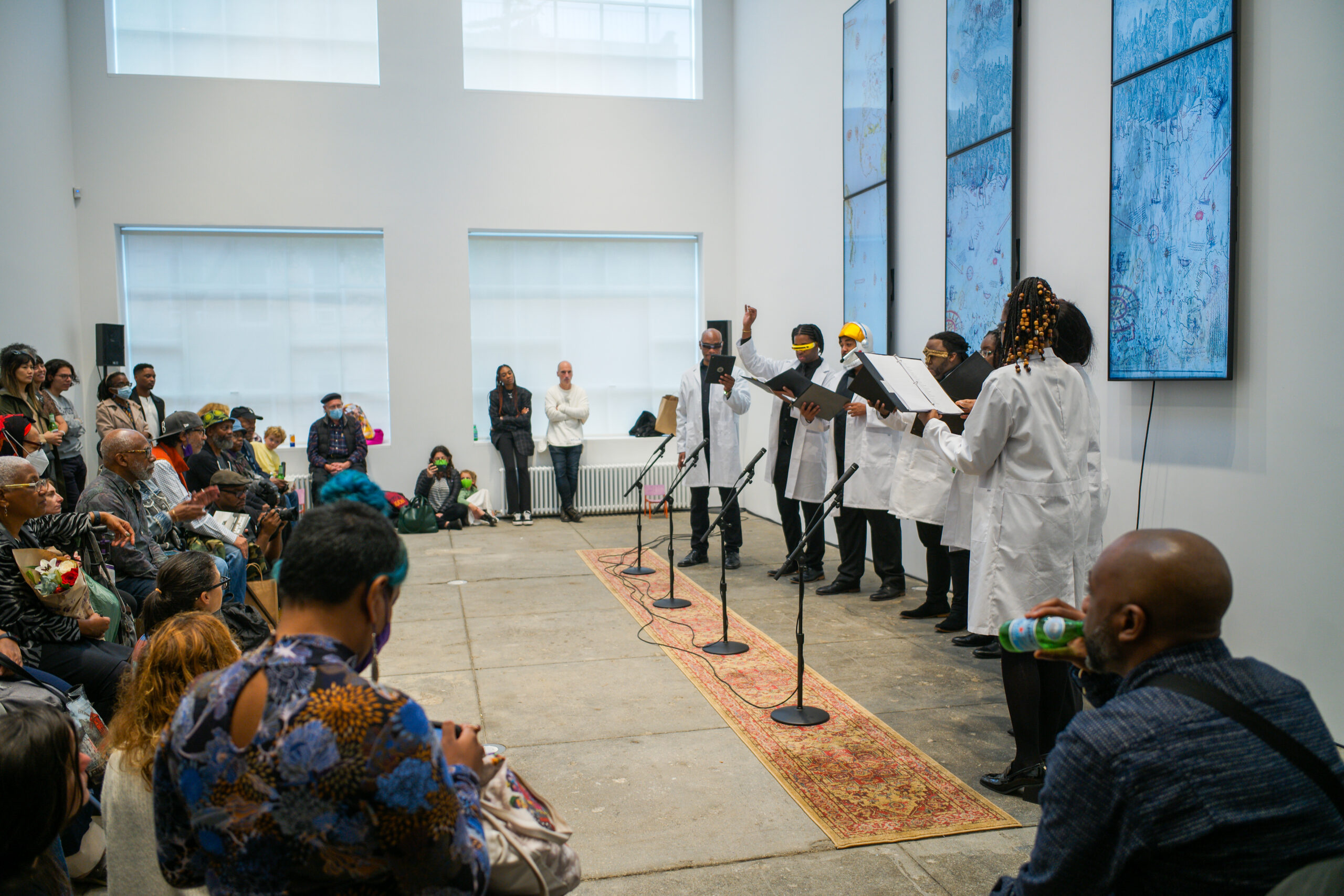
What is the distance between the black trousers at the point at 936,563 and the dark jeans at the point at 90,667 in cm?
374

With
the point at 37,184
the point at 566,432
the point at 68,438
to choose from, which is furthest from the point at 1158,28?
the point at 37,184

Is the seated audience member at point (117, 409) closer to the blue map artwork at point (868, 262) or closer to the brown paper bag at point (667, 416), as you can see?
the brown paper bag at point (667, 416)

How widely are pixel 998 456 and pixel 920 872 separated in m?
1.23

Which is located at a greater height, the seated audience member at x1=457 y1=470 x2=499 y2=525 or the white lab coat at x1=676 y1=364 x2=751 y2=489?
the white lab coat at x1=676 y1=364 x2=751 y2=489

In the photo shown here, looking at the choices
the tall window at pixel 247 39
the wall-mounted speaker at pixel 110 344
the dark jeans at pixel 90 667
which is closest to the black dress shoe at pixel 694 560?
the dark jeans at pixel 90 667

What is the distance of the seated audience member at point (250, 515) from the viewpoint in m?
4.93

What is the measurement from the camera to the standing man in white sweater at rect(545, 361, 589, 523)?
919cm

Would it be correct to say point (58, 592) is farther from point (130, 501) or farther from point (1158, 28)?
point (1158, 28)

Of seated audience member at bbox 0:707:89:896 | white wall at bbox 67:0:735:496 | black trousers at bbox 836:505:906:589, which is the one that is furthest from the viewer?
white wall at bbox 67:0:735:496

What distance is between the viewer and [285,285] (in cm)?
916

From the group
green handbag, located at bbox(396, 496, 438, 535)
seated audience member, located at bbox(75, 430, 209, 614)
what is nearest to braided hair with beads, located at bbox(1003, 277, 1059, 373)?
seated audience member, located at bbox(75, 430, 209, 614)

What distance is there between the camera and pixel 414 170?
917cm

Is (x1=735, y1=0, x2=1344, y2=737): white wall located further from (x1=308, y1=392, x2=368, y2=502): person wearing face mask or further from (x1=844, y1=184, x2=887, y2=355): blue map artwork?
(x1=308, y1=392, x2=368, y2=502): person wearing face mask

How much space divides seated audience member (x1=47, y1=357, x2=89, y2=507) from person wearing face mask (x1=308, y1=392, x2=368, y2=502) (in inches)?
89.6
